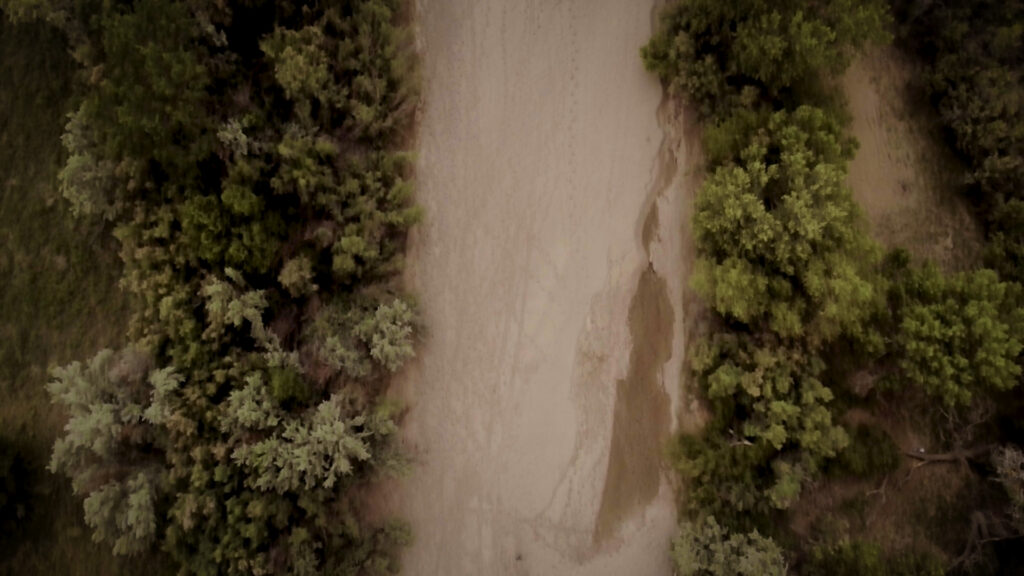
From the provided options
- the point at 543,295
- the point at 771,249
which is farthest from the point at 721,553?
the point at 543,295

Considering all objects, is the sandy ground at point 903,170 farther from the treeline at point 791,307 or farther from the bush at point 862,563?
the bush at point 862,563

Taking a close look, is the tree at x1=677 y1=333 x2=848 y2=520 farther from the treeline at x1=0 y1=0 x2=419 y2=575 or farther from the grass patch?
the grass patch

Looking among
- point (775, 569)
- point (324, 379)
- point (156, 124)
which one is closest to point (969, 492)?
point (775, 569)

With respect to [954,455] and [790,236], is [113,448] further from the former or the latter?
[954,455]

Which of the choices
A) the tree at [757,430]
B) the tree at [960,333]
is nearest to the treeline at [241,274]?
the tree at [757,430]

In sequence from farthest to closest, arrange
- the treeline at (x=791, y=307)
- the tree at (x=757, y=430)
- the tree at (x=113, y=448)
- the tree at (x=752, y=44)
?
1. the tree at (x=757, y=430)
2. the tree at (x=752, y=44)
3. the treeline at (x=791, y=307)
4. the tree at (x=113, y=448)

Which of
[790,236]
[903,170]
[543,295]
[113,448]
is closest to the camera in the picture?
[113,448]
